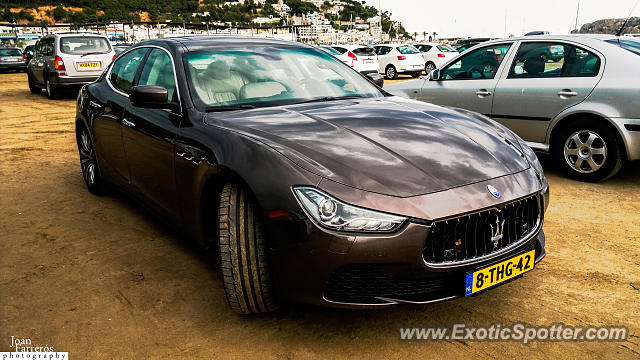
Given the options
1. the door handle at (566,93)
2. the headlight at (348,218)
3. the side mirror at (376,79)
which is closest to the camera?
the headlight at (348,218)

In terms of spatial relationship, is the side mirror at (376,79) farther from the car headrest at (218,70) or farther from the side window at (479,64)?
the side window at (479,64)

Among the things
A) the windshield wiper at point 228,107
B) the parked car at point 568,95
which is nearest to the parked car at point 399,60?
the parked car at point 568,95

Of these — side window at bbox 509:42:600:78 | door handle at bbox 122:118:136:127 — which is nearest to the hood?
door handle at bbox 122:118:136:127

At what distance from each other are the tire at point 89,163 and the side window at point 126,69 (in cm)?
69

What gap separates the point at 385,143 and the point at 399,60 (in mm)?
19581

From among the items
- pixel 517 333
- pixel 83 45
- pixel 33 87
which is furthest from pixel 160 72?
pixel 33 87

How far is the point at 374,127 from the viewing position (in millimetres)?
2898

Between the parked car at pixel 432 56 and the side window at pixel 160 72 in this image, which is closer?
the side window at pixel 160 72

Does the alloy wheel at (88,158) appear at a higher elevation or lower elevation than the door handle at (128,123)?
lower

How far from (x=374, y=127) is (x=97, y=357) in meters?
1.79

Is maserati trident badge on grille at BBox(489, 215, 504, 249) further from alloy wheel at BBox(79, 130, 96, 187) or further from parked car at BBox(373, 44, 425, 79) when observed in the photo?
parked car at BBox(373, 44, 425, 79)

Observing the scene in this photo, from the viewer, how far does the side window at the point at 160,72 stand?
11.3 ft

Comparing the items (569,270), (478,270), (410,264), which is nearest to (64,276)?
(410,264)

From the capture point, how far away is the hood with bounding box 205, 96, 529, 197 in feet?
7.83
